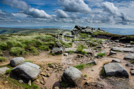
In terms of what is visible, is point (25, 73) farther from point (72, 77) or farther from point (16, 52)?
point (16, 52)

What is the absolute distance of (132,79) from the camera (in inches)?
270

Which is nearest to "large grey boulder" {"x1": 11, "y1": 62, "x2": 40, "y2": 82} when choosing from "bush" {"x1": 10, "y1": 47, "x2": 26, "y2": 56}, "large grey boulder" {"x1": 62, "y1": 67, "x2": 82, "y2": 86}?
"large grey boulder" {"x1": 62, "y1": 67, "x2": 82, "y2": 86}

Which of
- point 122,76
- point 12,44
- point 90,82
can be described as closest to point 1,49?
point 12,44

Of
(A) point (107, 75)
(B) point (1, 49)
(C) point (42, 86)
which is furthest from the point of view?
(B) point (1, 49)

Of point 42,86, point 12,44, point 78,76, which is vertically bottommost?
point 42,86

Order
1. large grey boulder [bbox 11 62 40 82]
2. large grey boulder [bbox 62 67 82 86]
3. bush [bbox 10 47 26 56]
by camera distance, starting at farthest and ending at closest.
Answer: bush [bbox 10 47 26 56] < large grey boulder [bbox 11 62 40 82] < large grey boulder [bbox 62 67 82 86]

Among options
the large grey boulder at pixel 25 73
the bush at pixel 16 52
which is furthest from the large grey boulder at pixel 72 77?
the bush at pixel 16 52

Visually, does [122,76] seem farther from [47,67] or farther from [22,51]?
[22,51]

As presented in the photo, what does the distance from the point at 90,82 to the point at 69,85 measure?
5.64 feet

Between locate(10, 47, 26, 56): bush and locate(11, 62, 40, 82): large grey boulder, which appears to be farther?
locate(10, 47, 26, 56): bush

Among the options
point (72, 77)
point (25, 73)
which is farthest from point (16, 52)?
point (72, 77)

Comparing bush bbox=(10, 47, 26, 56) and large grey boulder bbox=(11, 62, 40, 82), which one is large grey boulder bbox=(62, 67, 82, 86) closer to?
large grey boulder bbox=(11, 62, 40, 82)

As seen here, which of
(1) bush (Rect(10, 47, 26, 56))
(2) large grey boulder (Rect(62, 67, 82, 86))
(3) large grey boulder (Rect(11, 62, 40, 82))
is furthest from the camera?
(1) bush (Rect(10, 47, 26, 56))

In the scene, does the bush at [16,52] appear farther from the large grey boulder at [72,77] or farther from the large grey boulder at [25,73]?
the large grey boulder at [72,77]
